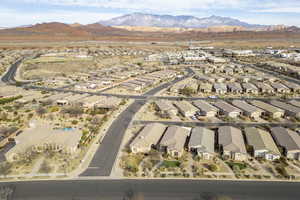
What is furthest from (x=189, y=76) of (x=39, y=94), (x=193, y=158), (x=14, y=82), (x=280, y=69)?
(x=14, y=82)

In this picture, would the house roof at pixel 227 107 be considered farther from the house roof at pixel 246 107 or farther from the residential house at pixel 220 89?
the residential house at pixel 220 89

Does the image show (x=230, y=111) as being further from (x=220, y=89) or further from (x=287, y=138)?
(x=220, y=89)

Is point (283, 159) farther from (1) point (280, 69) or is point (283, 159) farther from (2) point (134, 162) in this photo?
(1) point (280, 69)

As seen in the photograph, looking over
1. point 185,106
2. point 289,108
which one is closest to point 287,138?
point 289,108

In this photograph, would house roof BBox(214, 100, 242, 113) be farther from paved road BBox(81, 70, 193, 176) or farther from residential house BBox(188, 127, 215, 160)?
paved road BBox(81, 70, 193, 176)

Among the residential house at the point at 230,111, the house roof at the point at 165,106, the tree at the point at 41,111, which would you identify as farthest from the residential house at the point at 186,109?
the tree at the point at 41,111
